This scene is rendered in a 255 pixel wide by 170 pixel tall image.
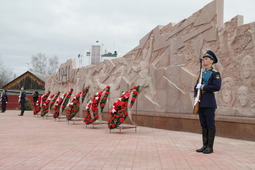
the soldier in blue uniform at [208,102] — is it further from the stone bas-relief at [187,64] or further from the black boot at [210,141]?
the stone bas-relief at [187,64]

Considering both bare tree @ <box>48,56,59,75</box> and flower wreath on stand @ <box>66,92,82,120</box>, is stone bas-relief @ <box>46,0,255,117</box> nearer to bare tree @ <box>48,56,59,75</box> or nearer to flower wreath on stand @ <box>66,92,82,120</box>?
flower wreath on stand @ <box>66,92,82,120</box>

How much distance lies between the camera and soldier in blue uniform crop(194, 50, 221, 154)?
4805mm

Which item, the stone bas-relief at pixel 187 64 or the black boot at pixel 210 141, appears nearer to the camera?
the black boot at pixel 210 141

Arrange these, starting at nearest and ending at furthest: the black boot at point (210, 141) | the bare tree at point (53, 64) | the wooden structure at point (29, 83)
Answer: the black boot at point (210, 141) → the wooden structure at point (29, 83) → the bare tree at point (53, 64)

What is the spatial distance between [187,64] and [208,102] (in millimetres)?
3845

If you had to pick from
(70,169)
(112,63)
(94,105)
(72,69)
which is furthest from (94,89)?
(70,169)

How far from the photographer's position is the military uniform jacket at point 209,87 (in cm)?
482

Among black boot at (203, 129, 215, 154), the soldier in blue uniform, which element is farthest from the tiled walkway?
the soldier in blue uniform

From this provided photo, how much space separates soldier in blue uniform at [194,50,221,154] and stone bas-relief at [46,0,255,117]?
1279mm

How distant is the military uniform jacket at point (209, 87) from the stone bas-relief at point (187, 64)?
4.34ft

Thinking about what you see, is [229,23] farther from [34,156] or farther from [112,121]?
[34,156]

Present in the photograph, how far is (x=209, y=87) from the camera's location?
15.8ft

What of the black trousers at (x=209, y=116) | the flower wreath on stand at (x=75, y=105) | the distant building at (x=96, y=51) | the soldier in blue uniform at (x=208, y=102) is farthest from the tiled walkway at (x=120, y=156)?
the distant building at (x=96, y=51)

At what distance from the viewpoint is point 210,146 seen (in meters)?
4.78
